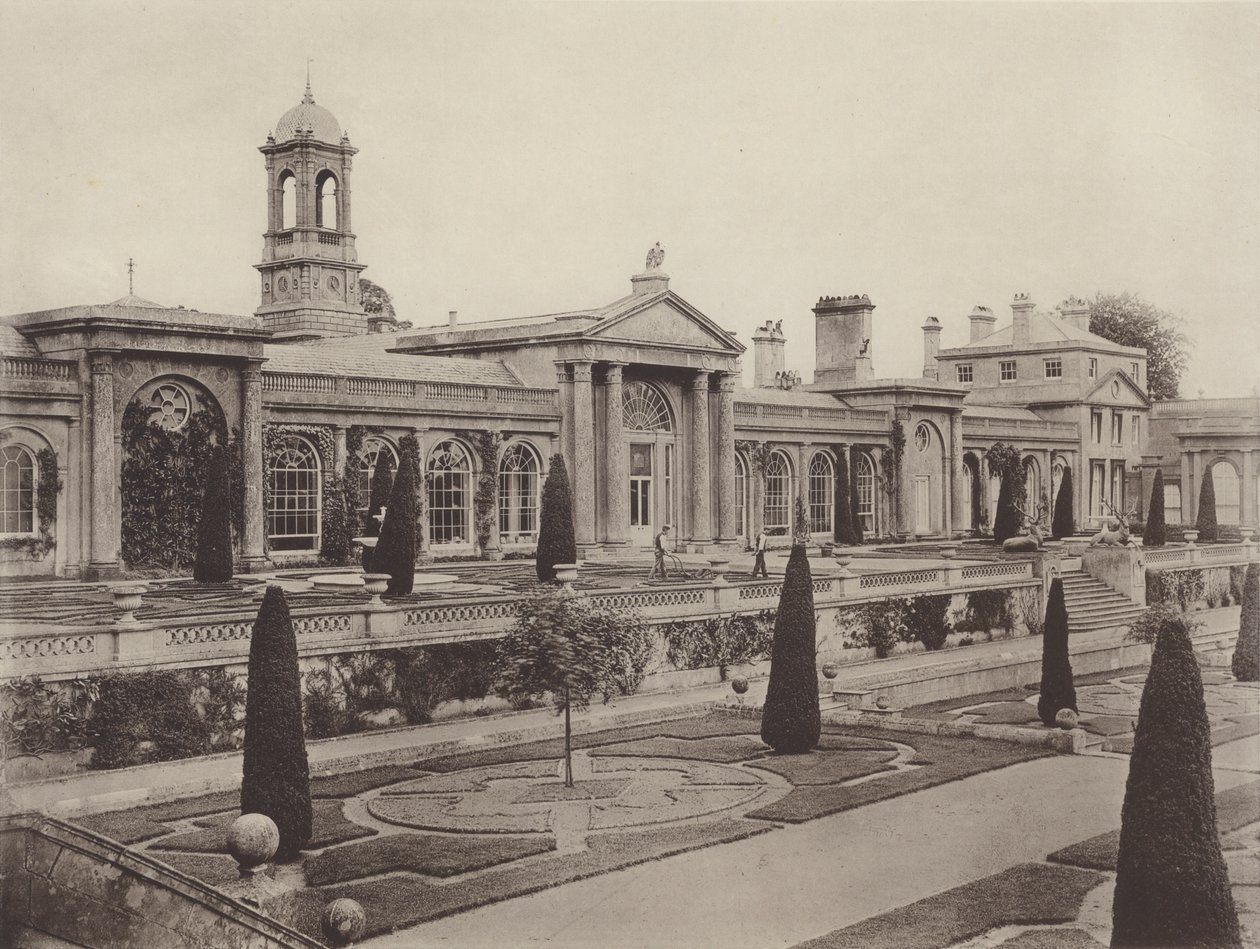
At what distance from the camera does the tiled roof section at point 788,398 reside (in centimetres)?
5188

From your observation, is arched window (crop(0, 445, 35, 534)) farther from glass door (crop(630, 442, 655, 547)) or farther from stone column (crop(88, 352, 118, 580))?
glass door (crop(630, 442, 655, 547))

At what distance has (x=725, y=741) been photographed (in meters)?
23.3

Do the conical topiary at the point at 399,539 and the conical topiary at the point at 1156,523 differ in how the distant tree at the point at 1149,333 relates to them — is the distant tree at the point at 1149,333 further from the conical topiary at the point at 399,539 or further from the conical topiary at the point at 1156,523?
the conical topiary at the point at 399,539

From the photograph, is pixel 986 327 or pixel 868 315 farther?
pixel 986 327

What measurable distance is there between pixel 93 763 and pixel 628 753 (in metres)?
7.34

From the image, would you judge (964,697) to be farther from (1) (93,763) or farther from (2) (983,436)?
(2) (983,436)

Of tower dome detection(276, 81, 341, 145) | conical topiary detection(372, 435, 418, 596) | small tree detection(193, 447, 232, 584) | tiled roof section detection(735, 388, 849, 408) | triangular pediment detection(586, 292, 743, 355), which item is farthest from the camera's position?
tiled roof section detection(735, 388, 849, 408)

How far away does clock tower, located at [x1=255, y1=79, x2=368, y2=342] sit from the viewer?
159 ft

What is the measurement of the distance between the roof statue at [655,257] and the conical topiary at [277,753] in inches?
1148

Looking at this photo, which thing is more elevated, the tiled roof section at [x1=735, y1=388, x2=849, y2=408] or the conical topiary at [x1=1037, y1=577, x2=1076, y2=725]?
the tiled roof section at [x1=735, y1=388, x2=849, y2=408]

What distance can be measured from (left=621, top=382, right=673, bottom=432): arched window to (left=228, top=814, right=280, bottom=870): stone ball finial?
3037cm

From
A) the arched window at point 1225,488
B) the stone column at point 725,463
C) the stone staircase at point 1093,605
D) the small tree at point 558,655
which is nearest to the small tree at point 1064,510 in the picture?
the stone staircase at point 1093,605

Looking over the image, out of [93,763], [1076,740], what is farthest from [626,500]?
[93,763]

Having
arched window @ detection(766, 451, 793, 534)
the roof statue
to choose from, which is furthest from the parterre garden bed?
arched window @ detection(766, 451, 793, 534)
